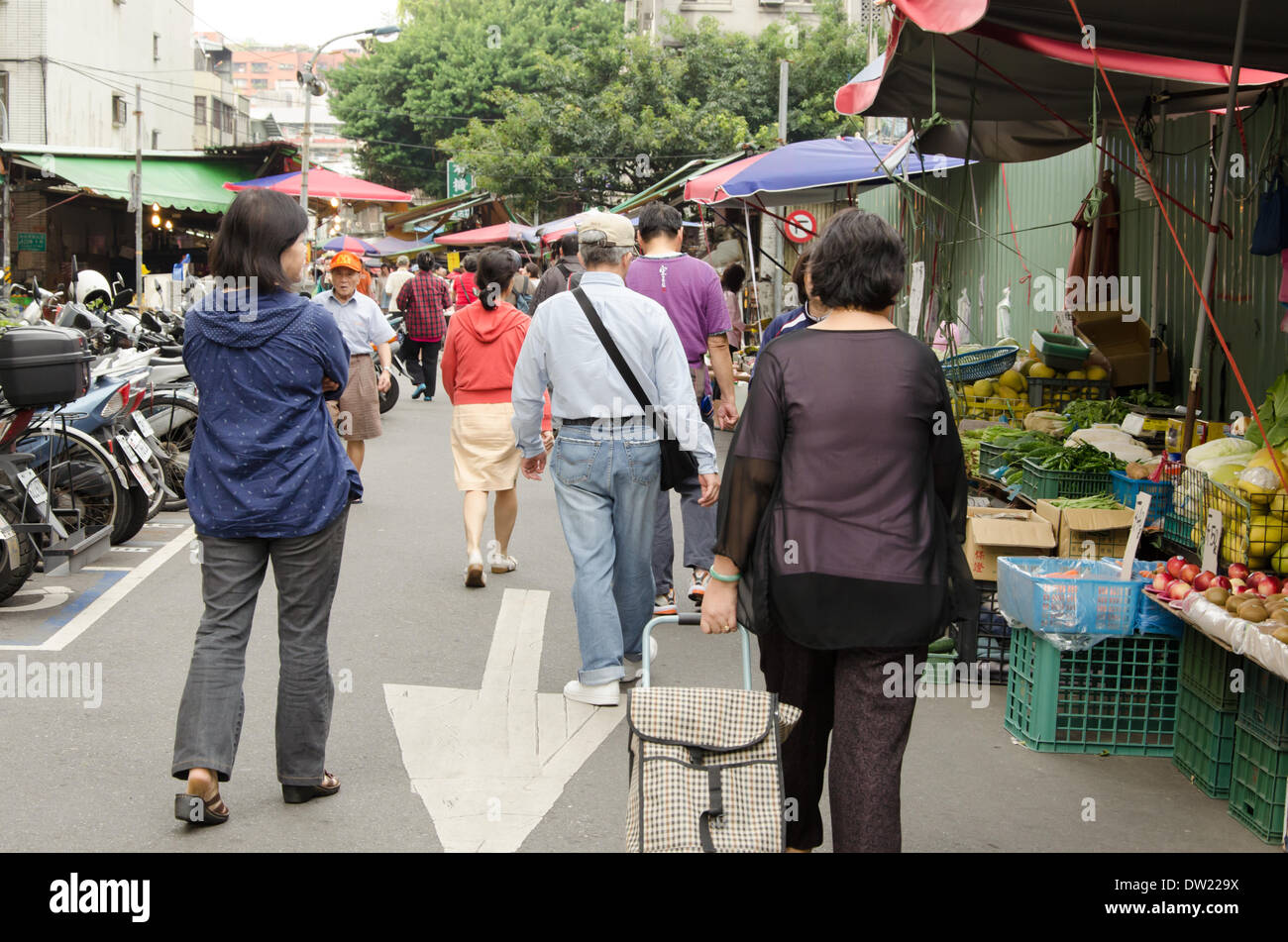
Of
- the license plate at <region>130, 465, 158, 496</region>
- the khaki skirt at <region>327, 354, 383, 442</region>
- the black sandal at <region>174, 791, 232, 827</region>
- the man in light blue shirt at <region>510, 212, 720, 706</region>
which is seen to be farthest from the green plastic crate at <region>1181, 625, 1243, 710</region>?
the license plate at <region>130, 465, 158, 496</region>

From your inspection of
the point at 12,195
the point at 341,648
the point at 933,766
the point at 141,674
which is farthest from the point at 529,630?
the point at 12,195

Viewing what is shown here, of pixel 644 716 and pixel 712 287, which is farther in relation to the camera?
pixel 712 287

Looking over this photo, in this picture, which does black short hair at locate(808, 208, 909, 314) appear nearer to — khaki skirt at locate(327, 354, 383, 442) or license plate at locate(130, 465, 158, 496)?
license plate at locate(130, 465, 158, 496)

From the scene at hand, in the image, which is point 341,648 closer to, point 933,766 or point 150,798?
point 150,798

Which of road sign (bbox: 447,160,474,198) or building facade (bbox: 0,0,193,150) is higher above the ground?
building facade (bbox: 0,0,193,150)

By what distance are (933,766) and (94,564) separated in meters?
5.58

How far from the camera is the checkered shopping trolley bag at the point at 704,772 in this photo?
3.09m

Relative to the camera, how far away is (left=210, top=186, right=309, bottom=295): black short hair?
13.9 ft

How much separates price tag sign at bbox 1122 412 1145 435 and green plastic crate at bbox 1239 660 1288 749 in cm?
288

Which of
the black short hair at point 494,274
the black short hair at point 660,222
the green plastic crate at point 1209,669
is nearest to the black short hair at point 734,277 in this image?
the black short hair at point 494,274

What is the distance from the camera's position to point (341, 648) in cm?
645

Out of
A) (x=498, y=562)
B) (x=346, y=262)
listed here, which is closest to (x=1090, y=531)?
(x=498, y=562)

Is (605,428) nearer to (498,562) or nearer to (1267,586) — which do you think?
(1267,586)

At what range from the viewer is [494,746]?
517 centimetres
